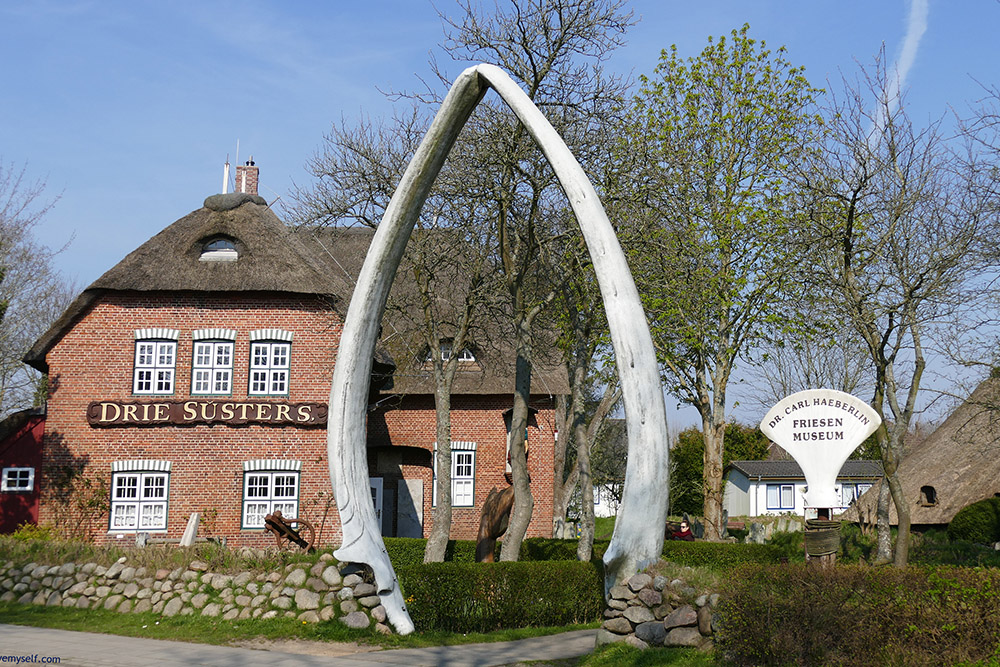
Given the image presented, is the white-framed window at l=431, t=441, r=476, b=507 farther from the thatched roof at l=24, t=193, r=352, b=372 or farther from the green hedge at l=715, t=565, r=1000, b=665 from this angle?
the green hedge at l=715, t=565, r=1000, b=665

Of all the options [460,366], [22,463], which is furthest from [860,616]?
[22,463]

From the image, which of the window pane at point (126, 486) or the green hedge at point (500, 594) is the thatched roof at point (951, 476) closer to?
the green hedge at point (500, 594)

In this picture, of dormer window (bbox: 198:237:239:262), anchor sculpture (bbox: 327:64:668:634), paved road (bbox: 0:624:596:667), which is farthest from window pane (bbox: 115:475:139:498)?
anchor sculpture (bbox: 327:64:668:634)

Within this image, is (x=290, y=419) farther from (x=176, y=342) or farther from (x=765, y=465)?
(x=765, y=465)

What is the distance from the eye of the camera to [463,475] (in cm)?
2567

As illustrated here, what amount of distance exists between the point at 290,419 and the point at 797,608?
1602cm

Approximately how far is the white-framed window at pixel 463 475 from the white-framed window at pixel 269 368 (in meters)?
5.31

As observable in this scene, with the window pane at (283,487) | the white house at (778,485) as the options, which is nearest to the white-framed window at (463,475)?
the window pane at (283,487)

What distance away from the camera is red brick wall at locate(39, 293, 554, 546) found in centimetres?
2123

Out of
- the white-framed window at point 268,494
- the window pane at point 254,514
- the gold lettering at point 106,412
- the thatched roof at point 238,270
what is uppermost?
the thatched roof at point 238,270

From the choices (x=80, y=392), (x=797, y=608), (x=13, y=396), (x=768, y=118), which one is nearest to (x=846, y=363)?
(x=768, y=118)

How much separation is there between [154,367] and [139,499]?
3.13 metres

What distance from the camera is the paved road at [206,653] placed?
9.09 metres

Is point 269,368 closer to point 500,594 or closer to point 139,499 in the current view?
point 139,499
